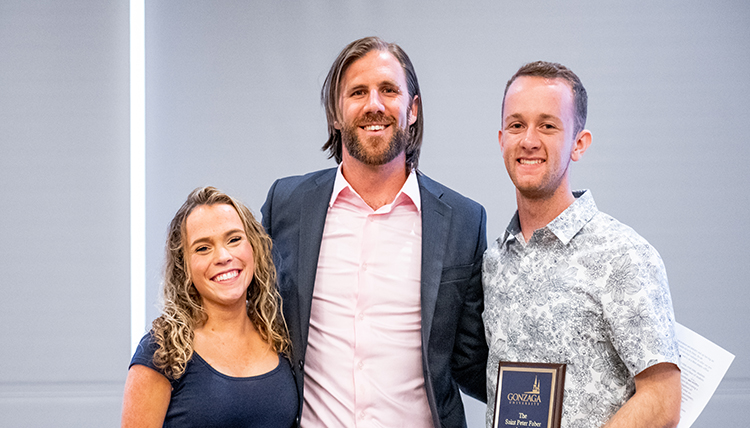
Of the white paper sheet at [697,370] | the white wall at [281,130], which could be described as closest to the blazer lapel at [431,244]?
the white paper sheet at [697,370]

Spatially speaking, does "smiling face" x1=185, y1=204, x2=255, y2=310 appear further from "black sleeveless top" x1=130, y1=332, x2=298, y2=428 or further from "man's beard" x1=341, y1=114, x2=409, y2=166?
"man's beard" x1=341, y1=114, x2=409, y2=166

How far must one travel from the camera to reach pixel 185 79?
3051 millimetres

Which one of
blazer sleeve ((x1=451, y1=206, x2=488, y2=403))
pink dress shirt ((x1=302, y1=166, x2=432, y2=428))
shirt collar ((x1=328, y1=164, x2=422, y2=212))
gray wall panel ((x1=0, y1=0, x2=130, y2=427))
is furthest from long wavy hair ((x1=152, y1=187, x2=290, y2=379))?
gray wall panel ((x1=0, y1=0, x2=130, y2=427))

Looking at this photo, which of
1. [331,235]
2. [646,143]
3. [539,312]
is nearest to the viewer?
[539,312]

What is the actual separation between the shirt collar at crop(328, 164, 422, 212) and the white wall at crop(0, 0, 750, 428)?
1112mm

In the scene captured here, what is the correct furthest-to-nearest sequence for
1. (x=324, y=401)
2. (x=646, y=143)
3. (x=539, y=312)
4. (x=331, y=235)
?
(x=646, y=143) < (x=331, y=235) < (x=324, y=401) < (x=539, y=312)

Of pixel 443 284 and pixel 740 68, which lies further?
pixel 740 68

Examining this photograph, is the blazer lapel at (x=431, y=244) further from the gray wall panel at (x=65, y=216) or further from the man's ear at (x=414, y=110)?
the gray wall panel at (x=65, y=216)

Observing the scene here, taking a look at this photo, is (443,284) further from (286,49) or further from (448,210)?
(286,49)

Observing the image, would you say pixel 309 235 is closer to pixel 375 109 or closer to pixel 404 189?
pixel 404 189

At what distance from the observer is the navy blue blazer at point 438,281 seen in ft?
5.67

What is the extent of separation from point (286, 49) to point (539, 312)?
7.14 ft

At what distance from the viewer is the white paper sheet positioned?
132 cm

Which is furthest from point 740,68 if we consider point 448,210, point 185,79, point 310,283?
point 185,79
